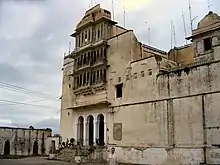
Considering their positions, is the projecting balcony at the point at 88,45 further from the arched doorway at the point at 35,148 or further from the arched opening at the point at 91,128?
the arched doorway at the point at 35,148

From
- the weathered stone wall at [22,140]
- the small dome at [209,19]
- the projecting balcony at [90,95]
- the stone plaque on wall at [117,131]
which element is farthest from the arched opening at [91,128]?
the small dome at [209,19]

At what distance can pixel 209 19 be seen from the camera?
26547 millimetres

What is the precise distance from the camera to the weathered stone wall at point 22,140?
131 feet

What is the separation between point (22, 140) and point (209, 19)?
92.0 ft

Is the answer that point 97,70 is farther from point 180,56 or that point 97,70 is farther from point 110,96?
point 180,56

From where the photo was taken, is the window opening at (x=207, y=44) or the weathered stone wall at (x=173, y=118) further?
the window opening at (x=207, y=44)

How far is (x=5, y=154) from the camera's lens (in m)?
39.2

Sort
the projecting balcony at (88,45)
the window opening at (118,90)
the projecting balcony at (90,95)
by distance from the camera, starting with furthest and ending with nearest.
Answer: the projecting balcony at (88,45) → the projecting balcony at (90,95) → the window opening at (118,90)

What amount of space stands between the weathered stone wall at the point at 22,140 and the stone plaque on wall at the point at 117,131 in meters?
16.9

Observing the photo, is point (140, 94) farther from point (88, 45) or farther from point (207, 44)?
point (88, 45)

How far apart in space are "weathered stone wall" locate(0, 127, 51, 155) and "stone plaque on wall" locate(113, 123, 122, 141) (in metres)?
16.9

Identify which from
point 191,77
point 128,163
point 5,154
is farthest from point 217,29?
point 5,154

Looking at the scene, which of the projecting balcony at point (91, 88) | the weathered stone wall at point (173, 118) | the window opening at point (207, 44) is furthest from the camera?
the projecting balcony at point (91, 88)

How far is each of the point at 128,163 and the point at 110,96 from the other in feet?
21.3
